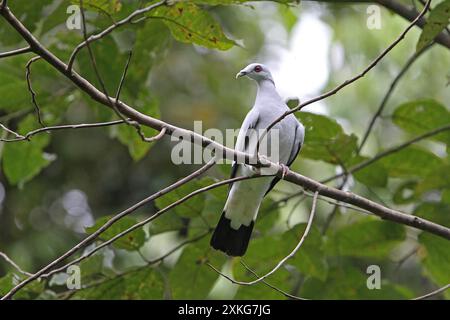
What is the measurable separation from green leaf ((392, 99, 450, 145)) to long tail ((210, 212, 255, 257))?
1.47 meters

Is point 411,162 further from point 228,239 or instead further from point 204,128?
point 204,128

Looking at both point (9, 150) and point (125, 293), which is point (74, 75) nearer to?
point (125, 293)

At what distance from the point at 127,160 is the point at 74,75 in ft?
29.3

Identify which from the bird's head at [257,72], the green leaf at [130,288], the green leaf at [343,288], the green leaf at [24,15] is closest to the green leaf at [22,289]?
the green leaf at [130,288]

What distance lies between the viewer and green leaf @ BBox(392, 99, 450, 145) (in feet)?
16.1

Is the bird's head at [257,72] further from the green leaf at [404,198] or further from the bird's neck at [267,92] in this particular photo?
the green leaf at [404,198]

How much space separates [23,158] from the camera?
5.38m

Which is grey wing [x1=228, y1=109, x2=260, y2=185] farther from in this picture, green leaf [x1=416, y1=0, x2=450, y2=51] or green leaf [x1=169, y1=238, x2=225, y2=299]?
green leaf [x1=416, y1=0, x2=450, y2=51]

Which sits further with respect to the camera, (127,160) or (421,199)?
(127,160)

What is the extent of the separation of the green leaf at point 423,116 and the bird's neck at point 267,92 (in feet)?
3.03

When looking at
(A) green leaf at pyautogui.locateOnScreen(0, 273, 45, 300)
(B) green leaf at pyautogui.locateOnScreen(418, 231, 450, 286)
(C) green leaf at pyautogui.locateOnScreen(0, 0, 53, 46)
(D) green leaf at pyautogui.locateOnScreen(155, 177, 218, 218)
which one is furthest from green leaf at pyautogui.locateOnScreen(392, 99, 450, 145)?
(A) green leaf at pyautogui.locateOnScreen(0, 273, 45, 300)

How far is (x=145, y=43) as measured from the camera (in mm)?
4902
